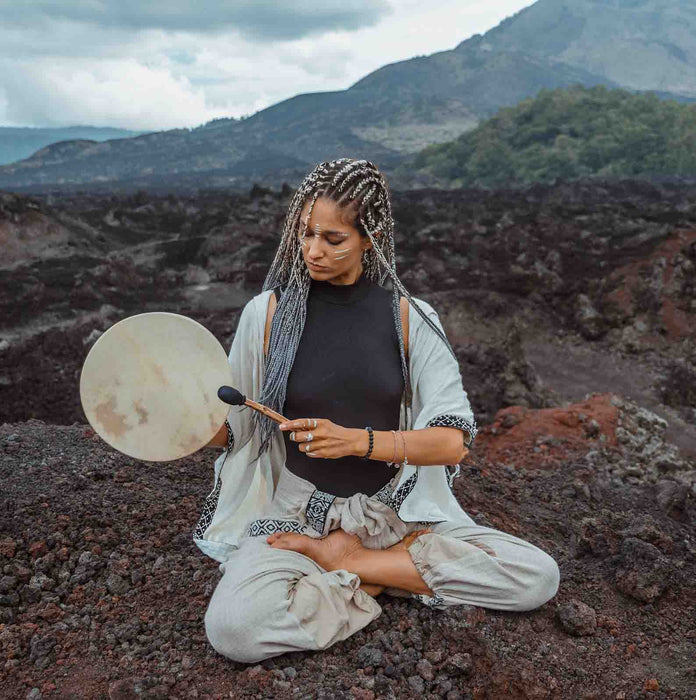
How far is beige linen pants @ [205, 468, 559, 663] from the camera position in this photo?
2158 mm

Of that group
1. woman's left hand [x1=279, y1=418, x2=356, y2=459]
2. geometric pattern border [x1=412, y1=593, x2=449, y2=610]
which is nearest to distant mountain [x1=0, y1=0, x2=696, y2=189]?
geometric pattern border [x1=412, y1=593, x2=449, y2=610]

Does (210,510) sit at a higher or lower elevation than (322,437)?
lower

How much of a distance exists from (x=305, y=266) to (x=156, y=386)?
69 cm

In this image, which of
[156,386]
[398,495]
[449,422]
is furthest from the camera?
[398,495]

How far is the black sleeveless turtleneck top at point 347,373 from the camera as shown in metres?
2.36

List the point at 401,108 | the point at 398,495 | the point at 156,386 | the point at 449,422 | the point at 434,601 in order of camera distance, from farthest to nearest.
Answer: the point at 401,108 < the point at 398,495 < the point at 434,601 < the point at 449,422 < the point at 156,386

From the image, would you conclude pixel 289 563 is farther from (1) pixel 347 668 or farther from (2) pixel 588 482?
(2) pixel 588 482

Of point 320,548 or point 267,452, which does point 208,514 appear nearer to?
point 267,452

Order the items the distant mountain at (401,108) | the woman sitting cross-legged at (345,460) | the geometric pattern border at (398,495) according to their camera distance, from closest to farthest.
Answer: the woman sitting cross-legged at (345,460) < the geometric pattern border at (398,495) < the distant mountain at (401,108)

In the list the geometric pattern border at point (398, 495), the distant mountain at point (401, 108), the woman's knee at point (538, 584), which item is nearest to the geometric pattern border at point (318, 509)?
the geometric pattern border at point (398, 495)

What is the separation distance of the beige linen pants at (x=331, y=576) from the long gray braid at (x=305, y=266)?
1.06ft

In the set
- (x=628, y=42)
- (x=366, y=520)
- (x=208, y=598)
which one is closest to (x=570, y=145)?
(x=366, y=520)

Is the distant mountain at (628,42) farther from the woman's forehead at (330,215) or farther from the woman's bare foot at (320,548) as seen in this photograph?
the woman's bare foot at (320,548)

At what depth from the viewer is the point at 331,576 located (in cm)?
232
